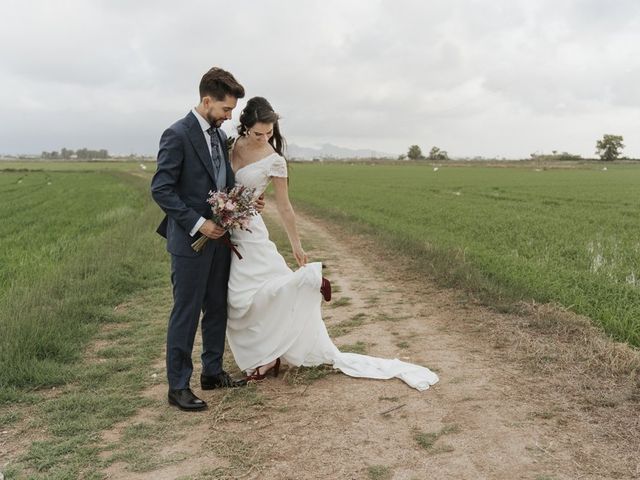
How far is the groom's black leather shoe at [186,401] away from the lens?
12.6 feet

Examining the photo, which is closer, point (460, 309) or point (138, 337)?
point (138, 337)

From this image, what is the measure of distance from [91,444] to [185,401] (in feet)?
2.29

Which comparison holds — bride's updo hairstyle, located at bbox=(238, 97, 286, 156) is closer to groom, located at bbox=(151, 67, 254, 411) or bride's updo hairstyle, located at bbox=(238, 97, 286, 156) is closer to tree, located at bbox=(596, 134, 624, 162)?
groom, located at bbox=(151, 67, 254, 411)

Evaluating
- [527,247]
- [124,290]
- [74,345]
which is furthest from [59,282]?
[527,247]

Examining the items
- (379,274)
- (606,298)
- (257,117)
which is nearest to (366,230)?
(379,274)

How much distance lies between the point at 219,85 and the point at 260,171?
75 cm

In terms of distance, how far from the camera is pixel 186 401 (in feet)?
12.6

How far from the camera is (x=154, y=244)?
10797 mm

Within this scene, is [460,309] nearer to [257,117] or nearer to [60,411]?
[257,117]

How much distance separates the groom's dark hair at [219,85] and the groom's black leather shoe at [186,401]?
2108 mm

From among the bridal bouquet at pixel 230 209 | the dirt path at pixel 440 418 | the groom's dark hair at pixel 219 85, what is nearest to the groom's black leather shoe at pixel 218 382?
the dirt path at pixel 440 418

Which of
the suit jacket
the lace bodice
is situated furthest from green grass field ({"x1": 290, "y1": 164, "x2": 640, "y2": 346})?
the suit jacket

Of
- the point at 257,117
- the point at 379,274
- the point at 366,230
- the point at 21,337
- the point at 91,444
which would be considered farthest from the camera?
the point at 366,230

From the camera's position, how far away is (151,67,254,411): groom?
12.3 feet
